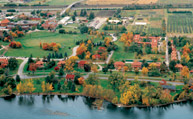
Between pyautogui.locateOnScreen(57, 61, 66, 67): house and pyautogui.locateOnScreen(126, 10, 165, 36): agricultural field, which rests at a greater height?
pyautogui.locateOnScreen(126, 10, 165, 36): agricultural field

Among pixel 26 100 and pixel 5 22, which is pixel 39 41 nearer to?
pixel 5 22

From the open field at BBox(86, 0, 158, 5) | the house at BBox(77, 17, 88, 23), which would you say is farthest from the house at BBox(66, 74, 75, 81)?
the open field at BBox(86, 0, 158, 5)

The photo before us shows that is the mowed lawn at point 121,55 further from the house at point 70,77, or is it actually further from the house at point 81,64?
the house at point 70,77

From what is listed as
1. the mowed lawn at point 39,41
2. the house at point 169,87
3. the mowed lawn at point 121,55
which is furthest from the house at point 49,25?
the house at point 169,87

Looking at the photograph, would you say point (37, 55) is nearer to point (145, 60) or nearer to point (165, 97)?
point (145, 60)

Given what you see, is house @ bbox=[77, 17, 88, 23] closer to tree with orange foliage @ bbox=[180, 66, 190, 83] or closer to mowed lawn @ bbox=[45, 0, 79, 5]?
mowed lawn @ bbox=[45, 0, 79, 5]
